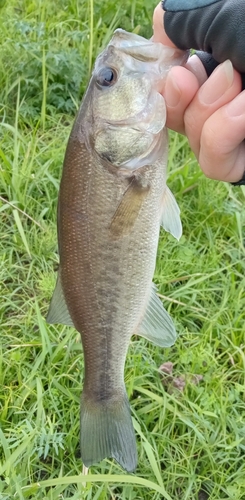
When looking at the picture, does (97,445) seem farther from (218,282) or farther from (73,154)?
(218,282)

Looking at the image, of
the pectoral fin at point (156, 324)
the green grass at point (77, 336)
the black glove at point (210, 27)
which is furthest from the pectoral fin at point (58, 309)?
the black glove at point (210, 27)

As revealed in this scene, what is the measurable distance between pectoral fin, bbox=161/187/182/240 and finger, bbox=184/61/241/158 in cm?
21

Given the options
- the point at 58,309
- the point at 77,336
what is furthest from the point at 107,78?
the point at 77,336

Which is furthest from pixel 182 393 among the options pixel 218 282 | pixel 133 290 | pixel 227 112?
pixel 227 112

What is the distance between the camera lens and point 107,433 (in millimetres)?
1838

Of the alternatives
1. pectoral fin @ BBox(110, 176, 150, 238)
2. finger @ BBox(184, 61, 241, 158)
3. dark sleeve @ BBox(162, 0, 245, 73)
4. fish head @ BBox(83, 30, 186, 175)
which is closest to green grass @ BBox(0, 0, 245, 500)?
pectoral fin @ BBox(110, 176, 150, 238)

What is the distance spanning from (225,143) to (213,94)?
13 cm

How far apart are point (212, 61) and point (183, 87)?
0.15 m

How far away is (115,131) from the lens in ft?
5.15

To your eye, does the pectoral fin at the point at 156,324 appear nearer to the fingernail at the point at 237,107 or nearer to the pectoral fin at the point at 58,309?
the pectoral fin at the point at 58,309

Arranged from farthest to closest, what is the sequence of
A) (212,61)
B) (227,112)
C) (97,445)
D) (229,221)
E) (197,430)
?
(229,221), (197,430), (97,445), (212,61), (227,112)

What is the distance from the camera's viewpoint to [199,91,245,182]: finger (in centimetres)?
143

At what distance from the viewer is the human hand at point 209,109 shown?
4.67 feet

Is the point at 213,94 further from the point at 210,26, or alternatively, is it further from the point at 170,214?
the point at 170,214
